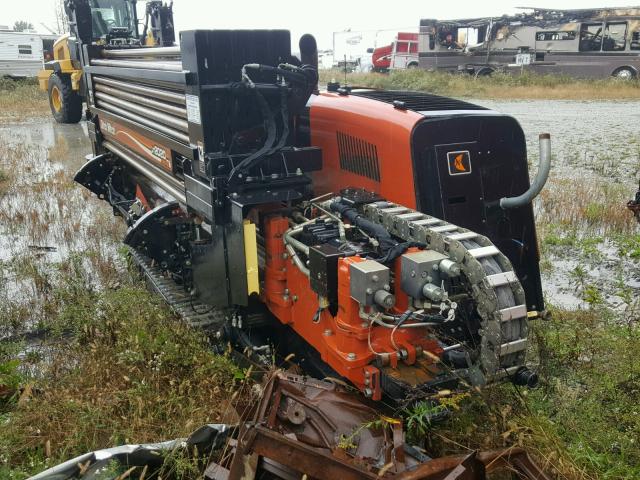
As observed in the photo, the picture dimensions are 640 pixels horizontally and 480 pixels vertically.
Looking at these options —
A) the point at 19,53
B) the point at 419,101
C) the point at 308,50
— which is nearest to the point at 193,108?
the point at 308,50

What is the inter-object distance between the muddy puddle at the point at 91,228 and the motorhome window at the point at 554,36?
12051 mm

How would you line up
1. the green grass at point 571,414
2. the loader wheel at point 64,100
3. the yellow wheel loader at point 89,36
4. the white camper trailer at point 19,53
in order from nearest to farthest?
the green grass at point 571,414, the yellow wheel loader at point 89,36, the loader wheel at point 64,100, the white camper trailer at point 19,53

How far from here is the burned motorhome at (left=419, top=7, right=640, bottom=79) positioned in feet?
76.6

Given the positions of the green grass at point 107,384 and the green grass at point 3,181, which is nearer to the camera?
the green grass at point 107,384

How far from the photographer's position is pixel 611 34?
23547 millimetres

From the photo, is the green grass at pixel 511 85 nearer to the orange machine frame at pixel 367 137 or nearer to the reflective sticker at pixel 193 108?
the orange machine frame at pixel 367 137

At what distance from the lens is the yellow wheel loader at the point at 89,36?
715 cm

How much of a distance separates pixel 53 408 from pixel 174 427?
65 centimetres

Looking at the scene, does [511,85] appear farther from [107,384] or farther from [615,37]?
[107,384]

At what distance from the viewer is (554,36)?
79.7ft

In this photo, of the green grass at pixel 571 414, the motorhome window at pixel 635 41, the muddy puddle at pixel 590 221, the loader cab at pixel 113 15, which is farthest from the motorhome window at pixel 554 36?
the green grass at pixel 571 414

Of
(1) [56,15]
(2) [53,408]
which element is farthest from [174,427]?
(1) [56,15]

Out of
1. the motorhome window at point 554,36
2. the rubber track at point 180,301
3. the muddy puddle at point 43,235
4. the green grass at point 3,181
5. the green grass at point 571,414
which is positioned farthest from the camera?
the motorhome window at point 554,36

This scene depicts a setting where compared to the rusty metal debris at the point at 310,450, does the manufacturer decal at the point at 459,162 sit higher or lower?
higher
